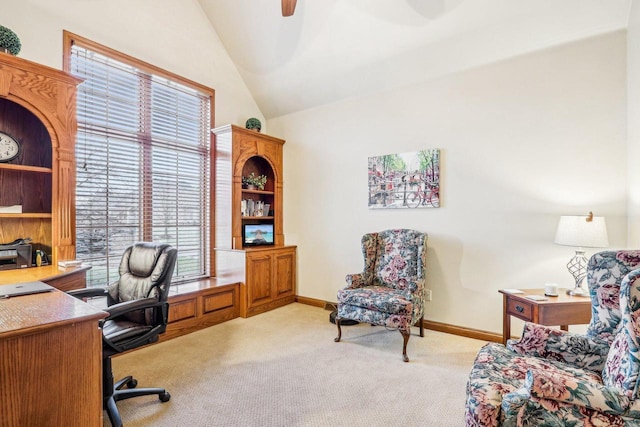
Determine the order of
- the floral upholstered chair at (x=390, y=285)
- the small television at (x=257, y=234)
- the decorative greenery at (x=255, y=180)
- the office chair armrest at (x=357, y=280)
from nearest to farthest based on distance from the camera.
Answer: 1. the floral upholstered chair at (x=390, y=285)
2. the office chair armrest at (x=357, y=280)
3. the small television at (x=257, y=234)
4. the decorative greenery at (x=255, y=180)

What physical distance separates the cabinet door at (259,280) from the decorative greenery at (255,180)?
40.4 inches

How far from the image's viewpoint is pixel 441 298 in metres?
3.29

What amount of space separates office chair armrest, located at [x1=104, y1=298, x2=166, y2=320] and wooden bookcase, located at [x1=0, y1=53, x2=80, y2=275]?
46.6 inches

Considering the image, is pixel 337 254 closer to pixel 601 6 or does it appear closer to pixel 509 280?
pixel 509 280

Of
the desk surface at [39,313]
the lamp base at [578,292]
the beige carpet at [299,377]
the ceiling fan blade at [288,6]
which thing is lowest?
the beige carpet at [299,377]

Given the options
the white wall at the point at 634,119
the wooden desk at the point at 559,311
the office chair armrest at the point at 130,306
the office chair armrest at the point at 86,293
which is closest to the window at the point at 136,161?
the office chair armrest at the point at 86,293

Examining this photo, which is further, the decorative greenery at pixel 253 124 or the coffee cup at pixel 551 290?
the decorative greenery at pixel 253 124

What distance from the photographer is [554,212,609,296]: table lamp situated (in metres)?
2.22

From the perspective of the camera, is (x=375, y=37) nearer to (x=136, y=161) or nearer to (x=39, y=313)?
(x=136, y=161)

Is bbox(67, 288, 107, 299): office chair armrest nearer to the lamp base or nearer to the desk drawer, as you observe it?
the desk drawer

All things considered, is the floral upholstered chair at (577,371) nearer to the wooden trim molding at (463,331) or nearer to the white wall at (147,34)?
the wooden trim molding at (463,331)

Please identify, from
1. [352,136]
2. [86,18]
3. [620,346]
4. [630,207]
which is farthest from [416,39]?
[86,18]

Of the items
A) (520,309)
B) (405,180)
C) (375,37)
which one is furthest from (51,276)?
(375,37)

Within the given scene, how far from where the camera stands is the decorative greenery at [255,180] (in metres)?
4.23
